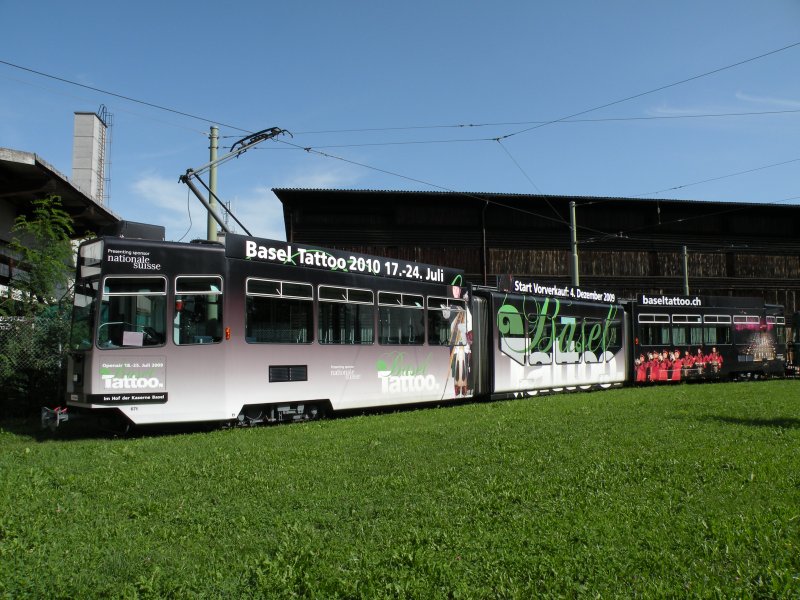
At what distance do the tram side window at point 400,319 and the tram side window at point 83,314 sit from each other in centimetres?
578

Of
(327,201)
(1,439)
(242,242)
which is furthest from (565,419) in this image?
(327,201)

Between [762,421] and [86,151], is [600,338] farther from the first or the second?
[86,151]

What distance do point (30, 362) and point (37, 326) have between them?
2.52ft

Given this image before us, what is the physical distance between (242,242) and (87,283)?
8.57 ft

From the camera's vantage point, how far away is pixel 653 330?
82.2ft

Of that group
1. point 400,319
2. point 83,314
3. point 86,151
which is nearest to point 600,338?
point 400,319

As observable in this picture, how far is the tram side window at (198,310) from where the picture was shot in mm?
11125

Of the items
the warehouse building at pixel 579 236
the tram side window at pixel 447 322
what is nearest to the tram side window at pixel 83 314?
the tram side window at pixel 447 322

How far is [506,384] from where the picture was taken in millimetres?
18234

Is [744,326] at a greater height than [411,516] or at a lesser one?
greater

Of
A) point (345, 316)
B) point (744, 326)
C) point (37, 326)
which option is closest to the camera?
point (345, 316)

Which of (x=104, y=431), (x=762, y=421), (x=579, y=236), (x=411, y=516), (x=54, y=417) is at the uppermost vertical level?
(x=579, y=236)

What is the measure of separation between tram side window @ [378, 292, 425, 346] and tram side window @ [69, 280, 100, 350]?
5778 mm

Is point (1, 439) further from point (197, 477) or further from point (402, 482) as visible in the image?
point (402, 482)
